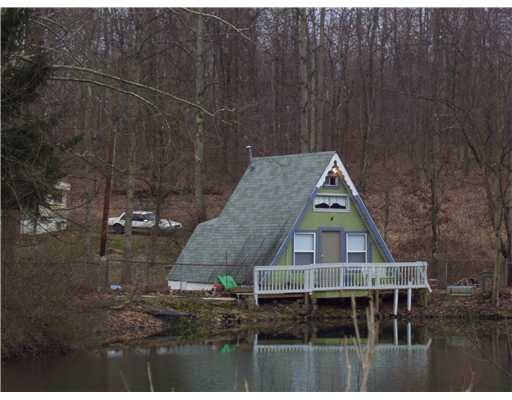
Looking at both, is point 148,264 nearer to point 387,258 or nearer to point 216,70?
point 387,258

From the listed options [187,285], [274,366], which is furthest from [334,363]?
[187,285]

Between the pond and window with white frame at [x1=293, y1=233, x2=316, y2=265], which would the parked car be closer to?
window with white frame at [x1=293, y1=233, x2=316, y2=265]

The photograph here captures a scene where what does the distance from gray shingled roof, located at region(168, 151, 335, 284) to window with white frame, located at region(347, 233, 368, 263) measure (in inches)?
88.4

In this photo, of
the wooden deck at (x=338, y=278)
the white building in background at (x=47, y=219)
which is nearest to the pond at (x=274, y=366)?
Answer: the white building in background at (x=47, y=219)

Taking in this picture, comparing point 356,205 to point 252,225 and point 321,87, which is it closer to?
point 252,225

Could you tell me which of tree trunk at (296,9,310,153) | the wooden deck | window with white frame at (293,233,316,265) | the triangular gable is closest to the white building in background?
the wooden deck

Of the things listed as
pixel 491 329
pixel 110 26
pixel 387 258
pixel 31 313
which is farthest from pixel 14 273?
pixel 110 26

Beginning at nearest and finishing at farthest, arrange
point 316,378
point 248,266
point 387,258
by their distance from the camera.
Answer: point 316,378 → point 248,266 → point 387,258

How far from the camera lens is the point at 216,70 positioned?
145 feet

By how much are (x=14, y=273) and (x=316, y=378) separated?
595 cm

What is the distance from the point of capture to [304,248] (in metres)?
28.9

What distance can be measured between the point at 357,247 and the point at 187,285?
5.41 m

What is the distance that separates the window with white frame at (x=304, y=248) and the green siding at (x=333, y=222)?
0.59 ft

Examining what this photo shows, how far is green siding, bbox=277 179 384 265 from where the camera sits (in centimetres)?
2848
